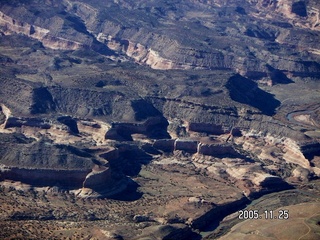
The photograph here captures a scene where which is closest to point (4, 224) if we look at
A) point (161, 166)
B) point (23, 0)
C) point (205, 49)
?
point (161, 166)

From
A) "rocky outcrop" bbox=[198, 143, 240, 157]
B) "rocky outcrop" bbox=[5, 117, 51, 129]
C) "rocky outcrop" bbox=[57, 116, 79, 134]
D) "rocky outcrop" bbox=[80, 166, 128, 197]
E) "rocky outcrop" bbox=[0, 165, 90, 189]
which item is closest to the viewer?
"rocky outcrop" bbox=[80, 166, 128, 197]

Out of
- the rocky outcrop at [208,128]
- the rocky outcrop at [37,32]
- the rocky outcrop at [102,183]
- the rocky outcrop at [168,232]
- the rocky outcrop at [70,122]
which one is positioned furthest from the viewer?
the rocky outcrop at [37,32]

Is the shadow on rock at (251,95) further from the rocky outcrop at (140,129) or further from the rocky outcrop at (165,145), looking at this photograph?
the rocky outcrop at (165,145)

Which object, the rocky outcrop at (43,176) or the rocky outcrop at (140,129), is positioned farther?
the rocky outcrop at (140,129)

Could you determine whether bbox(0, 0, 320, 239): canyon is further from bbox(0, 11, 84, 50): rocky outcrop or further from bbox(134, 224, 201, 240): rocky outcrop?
bbox(0, 11, 84, 50): rocky outcrop

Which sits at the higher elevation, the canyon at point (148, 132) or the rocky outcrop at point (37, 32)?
the canyon at point (148, 132)

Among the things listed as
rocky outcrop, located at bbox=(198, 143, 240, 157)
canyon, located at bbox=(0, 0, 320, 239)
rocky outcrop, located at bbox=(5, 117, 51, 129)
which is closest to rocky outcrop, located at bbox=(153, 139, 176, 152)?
canyon, located at bbox=(0, 0, 320, 239)

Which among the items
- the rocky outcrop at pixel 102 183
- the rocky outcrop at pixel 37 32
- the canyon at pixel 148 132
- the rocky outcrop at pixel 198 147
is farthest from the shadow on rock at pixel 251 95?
the rocky outcrop at pixel 37 32

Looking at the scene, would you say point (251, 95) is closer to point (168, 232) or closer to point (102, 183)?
point (102, 183)

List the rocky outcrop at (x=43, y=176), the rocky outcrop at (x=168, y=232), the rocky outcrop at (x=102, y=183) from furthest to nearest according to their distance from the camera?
1. the rocky outcrop at (x=43, y=176)
2. the rocky outcrop at (x=102, y=183)
3. the rocky outcrop at (x=168, y=232)

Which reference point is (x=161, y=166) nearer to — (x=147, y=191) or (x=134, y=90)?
(x=147, y=191)

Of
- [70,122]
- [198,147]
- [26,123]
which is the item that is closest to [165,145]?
[198,147]

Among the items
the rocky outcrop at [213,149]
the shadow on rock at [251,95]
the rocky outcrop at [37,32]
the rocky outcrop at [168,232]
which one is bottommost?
the rocky outcrop at [37,32]
